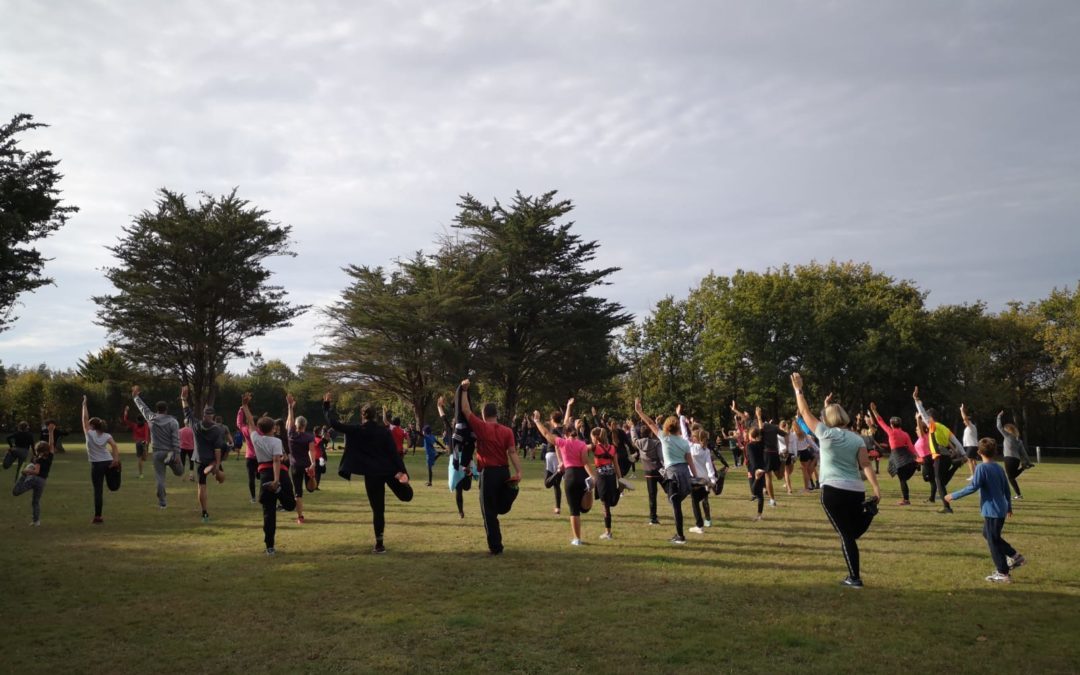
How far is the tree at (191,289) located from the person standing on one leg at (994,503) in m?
44.4

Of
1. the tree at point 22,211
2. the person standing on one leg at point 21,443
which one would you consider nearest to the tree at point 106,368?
the tree at point 22,211

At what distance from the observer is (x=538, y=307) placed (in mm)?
51781

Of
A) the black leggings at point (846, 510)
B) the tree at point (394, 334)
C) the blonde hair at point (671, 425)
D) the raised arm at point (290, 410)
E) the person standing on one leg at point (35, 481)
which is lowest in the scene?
the black leggings at point (846, 510)

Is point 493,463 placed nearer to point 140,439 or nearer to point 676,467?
point 676,467

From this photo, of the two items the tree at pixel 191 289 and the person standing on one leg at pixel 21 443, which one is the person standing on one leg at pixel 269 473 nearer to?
the person standing on one leg at pixel 21 443

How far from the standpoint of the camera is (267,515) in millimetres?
10680

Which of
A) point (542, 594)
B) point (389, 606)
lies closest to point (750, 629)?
point (542, 594)

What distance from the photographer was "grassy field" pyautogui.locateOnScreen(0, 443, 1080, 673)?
241 inches

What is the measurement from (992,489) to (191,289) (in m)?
46.2

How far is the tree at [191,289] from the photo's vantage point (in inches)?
1763

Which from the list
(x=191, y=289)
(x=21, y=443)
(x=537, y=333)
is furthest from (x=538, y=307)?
(x=21, y=443)

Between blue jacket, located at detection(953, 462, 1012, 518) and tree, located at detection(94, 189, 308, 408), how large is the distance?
44.4 metres

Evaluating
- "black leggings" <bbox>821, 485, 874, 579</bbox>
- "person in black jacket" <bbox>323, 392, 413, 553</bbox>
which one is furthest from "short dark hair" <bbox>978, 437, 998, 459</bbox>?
"person in black jacket" <bbox>323, 392, 413, 553</bbox>

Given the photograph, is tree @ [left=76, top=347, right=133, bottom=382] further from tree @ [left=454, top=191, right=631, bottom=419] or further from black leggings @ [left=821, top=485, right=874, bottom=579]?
black leggings @ [left=821, top=485, right=874, bottom=579]
